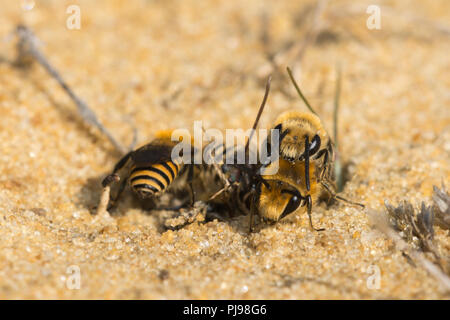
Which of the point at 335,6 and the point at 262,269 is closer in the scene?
the point at 262,269

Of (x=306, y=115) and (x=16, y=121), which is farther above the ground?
(x=16, y=121)

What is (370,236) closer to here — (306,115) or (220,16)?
(306,115)

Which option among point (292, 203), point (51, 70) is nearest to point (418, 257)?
point (292, 203)

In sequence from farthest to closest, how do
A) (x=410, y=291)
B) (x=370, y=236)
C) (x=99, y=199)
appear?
(x=99, y=199), (x=370, y=236), (x=410, y=291)

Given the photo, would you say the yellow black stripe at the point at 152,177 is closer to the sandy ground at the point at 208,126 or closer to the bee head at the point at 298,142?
the sandy ground at the point at 208,126

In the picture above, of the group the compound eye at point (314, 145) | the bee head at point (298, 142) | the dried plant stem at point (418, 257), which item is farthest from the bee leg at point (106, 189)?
the dried plant stem at point (418, 257)

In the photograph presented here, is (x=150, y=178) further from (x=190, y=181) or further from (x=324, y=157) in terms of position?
(x=324, y=157)

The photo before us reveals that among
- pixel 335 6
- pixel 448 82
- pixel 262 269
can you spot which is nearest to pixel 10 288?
pixel 262 269
